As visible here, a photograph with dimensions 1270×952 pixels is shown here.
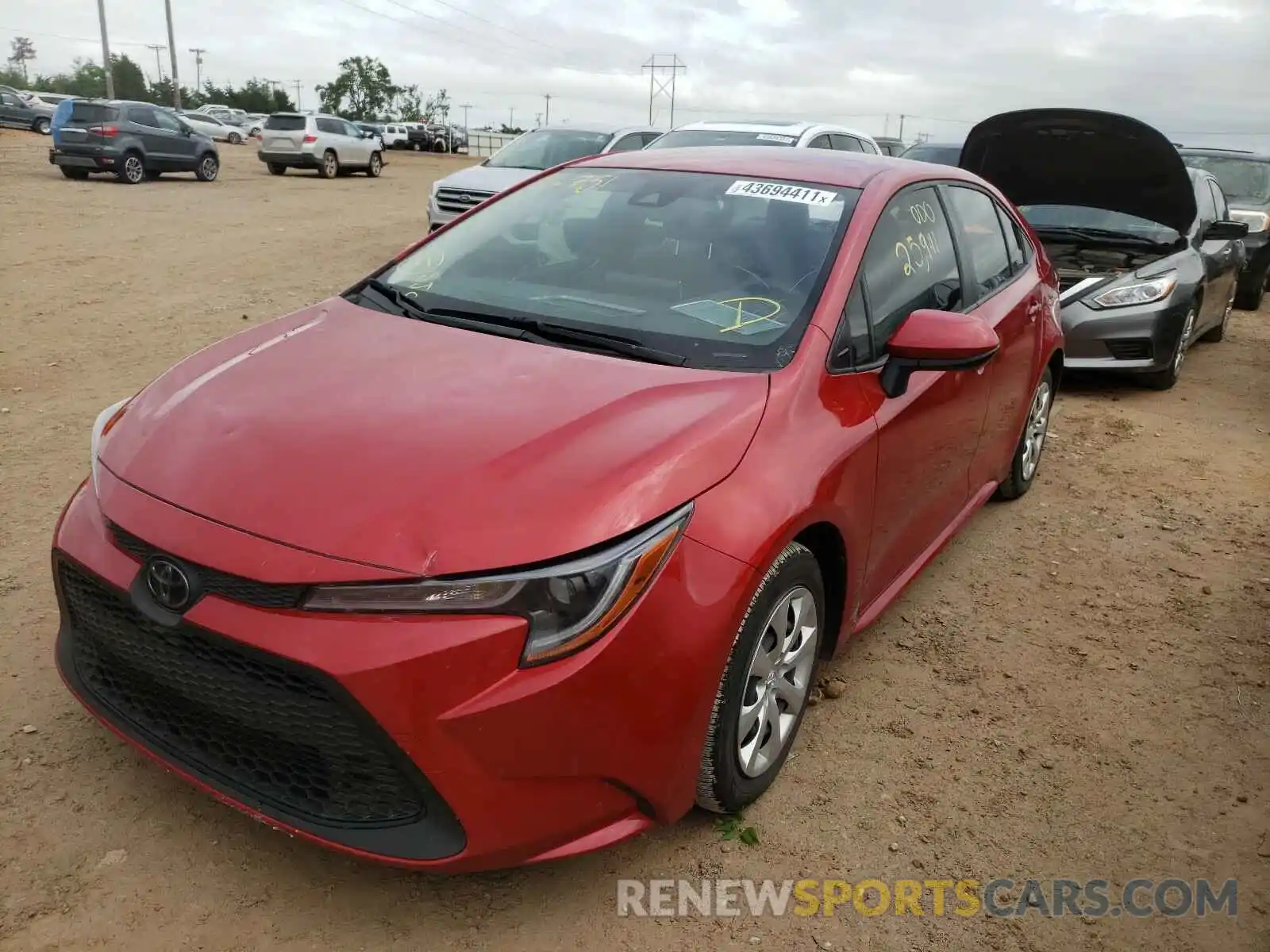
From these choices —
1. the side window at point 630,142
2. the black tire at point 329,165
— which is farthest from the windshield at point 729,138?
the black tire at point 329,165

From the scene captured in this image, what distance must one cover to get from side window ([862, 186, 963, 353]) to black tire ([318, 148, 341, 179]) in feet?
79.5

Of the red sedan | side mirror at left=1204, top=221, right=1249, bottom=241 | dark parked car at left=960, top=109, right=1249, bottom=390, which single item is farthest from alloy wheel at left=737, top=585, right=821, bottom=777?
side mirror at left=1204, top=221, right=1249, bottom=241

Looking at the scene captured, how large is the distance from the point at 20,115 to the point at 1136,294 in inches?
1676

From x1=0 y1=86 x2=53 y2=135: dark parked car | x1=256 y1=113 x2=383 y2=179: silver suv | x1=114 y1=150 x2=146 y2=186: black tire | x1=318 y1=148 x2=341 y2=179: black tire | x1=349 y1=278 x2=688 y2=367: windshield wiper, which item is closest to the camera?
x1=349 y1=278 x2=688 y2=367: windshield wiper

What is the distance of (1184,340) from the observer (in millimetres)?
7434

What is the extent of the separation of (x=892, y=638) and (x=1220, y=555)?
1976 mm

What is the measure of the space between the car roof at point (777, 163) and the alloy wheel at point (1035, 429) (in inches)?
59.5

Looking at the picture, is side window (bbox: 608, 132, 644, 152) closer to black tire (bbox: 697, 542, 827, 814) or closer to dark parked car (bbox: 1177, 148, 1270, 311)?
dark parked car (bbox: 1177, 148, 1270, 311)

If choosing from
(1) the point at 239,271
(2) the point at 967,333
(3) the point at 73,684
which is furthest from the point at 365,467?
(1) the point at 239,271

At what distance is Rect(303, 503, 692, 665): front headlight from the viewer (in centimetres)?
193

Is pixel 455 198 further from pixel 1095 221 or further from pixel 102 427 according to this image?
pixel 102 427

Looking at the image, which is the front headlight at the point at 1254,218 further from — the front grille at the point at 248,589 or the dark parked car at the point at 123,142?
the dark parked car at the point at 123,142

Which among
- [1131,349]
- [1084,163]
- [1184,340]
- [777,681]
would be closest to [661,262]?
[777,681]

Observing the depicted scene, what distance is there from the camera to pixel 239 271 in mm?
9992
